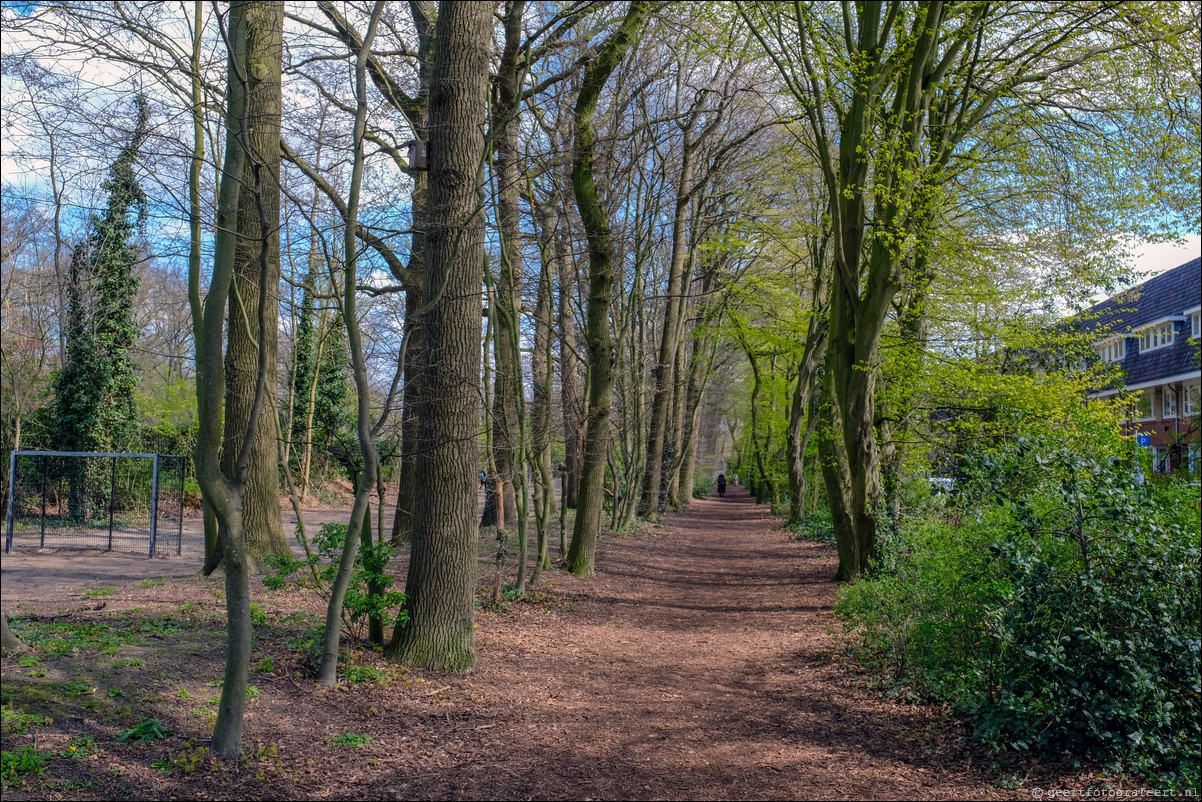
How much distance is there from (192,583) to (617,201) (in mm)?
9004

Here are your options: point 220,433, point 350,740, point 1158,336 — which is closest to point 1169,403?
point 1158,336

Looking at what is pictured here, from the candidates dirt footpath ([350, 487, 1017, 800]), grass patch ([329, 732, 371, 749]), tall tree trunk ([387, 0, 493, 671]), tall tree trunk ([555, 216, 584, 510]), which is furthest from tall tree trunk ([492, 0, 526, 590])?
grass patch ([329, 732, 371, 749])

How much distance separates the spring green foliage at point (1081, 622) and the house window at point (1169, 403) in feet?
91.8

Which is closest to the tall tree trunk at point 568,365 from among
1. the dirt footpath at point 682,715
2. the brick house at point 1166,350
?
the dirt footpath at point 682,715

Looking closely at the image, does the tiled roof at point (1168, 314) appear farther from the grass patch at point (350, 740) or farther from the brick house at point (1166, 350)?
the grass patch at point (350, 740)

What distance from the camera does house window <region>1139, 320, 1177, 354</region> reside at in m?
28.9

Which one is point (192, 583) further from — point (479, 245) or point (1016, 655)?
point (1016, 655)

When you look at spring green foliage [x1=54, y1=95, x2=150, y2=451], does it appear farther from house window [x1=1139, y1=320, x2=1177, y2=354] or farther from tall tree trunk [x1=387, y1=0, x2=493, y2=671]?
house window [x1=1139, y1=320, x2=1177, y2=354]

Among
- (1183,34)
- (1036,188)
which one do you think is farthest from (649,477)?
(1183,34)

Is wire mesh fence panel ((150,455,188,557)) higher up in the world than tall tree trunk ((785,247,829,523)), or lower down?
lower down

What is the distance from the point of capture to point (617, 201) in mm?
14281

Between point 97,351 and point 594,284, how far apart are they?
47.2 ft

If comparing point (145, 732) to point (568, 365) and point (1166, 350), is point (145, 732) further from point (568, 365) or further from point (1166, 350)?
point (1166, 350)

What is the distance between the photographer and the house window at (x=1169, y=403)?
28812 mm
